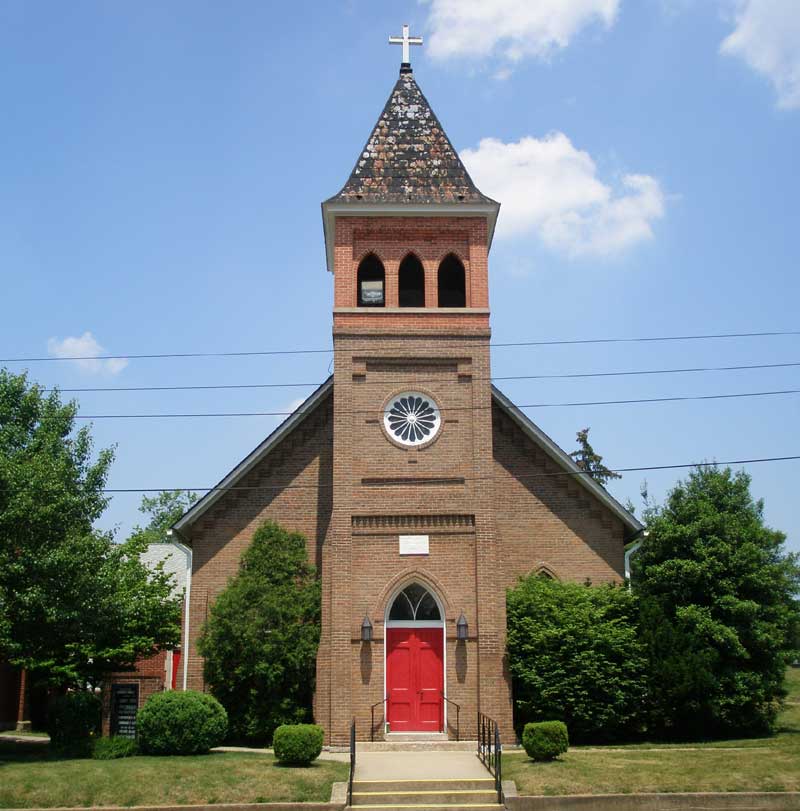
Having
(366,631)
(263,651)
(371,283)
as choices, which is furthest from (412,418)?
(263,651)

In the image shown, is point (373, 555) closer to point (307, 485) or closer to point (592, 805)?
point (307, 485)

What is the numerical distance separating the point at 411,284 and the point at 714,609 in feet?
37.0

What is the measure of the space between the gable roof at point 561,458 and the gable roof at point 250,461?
4689 millimetres

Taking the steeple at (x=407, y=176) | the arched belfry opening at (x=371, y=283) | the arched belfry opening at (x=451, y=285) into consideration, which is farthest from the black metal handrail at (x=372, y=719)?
the steeple at (x=407, y=176)

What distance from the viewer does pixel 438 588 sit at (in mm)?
22438

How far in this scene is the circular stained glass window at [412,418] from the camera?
76.5 feet

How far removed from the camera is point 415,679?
22.3m

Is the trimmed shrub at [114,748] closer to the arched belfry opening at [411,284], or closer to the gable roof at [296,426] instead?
the gable roof at [296,426]

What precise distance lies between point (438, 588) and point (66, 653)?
9.44 metres

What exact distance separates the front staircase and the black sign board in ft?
20.3

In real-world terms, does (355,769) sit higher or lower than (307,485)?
lower

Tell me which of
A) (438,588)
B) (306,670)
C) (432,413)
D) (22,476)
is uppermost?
(432,413)

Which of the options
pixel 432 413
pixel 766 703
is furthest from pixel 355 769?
pixel 766 703

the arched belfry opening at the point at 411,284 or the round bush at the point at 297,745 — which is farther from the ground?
the arched belfry opening at the point at 411,284
